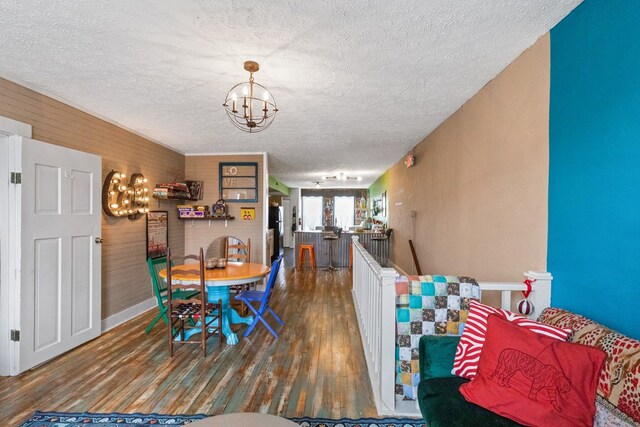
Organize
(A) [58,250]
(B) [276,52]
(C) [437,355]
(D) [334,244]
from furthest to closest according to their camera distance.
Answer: (D) [334,244]
(A) [58,250]
(B) [276,52]
(C) [437,355]

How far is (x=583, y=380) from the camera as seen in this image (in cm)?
120

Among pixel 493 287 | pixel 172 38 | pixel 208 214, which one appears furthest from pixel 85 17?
pixel 208 214

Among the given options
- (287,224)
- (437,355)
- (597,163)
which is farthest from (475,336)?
(287,224)

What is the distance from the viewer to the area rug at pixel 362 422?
1.91m

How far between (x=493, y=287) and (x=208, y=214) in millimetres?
4557

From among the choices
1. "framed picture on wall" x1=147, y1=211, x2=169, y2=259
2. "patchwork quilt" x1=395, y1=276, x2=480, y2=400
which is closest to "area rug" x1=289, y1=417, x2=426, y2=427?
"patchwork quilt" x1=395, y1=276, x2=480, y2=400

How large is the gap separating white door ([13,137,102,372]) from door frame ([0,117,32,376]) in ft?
0.13

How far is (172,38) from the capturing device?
194 centimetres

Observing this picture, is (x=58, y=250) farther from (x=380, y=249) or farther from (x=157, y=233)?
(x=380, y=249)

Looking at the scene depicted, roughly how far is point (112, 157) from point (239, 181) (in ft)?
6.77

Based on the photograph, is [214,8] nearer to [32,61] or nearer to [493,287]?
[32,61]

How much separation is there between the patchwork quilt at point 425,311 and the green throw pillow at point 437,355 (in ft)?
0.62

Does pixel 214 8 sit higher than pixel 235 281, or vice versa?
pixel 214 8

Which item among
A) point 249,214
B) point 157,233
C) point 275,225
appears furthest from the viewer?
point 275,225
